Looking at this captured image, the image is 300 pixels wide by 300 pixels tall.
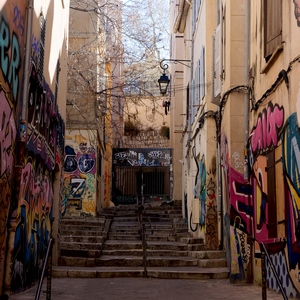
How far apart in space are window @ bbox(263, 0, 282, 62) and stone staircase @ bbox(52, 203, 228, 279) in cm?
543

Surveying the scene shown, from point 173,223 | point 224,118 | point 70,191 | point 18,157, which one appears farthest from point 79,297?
point 70,191

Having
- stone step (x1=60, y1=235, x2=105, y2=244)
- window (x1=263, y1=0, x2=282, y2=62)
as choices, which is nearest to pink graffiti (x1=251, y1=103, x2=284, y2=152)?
window (x1=263, y1=0, x2=282, y2=62)

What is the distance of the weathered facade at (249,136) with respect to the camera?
8836 mm

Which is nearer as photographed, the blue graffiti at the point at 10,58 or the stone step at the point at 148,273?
the blue graffiti at the point at 10,58

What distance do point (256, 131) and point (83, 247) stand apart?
6917 millimetres

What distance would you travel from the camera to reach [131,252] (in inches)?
623

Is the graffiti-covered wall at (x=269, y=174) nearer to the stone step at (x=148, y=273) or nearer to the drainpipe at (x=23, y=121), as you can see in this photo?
the stone step at (x=148, y=273)

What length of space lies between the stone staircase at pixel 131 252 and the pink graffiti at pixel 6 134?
5.65 m

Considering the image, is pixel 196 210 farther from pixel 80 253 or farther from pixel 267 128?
pixel 267 128

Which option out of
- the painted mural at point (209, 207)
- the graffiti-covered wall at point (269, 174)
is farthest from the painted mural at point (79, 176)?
the graffiti-covered wall at point (269, 174)

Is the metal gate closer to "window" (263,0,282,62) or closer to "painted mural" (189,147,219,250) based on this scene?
"painted mural" (189,147,219,250)

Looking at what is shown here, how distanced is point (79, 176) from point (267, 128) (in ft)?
45.0

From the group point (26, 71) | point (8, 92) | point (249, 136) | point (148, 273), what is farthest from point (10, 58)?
point (148, 273)

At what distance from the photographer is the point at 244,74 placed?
41.7 ft
